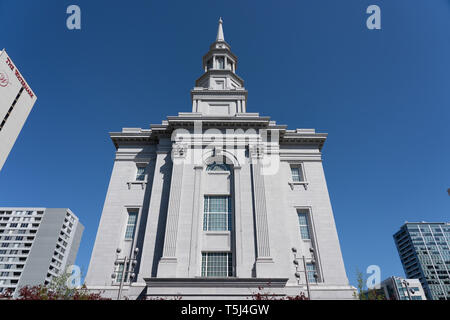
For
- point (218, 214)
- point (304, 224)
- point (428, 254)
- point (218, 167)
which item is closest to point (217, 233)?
point (218, 214)

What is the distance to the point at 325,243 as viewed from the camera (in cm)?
2258

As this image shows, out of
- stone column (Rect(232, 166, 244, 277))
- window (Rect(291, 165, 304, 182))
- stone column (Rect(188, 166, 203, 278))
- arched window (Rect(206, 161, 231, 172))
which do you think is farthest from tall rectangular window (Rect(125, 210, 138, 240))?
window (Rect(291, 165, 304, 182))

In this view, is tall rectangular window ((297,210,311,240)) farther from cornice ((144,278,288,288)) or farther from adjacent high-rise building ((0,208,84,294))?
adjacent high-rise building ((0,208,84,294))

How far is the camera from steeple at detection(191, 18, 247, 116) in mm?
30141

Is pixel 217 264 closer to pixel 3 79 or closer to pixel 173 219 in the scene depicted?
pixel 173 219

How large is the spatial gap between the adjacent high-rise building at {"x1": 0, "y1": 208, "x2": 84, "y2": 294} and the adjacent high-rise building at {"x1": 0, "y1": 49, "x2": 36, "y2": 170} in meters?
60.5

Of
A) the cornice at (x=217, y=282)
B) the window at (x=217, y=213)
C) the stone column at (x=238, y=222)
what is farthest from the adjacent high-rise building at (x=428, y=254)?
the window at (x=217, y=213)

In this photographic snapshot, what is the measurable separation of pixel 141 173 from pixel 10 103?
48461 millimetres

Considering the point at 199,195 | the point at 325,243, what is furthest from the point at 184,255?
the point at 325,243

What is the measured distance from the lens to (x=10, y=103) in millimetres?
54719

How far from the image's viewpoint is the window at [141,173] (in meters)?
26.7
